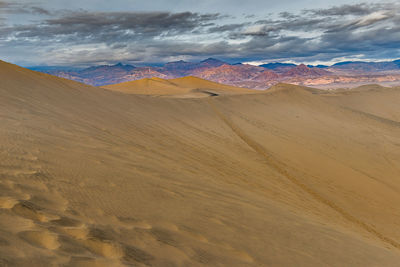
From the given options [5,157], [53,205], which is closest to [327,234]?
[53,205]

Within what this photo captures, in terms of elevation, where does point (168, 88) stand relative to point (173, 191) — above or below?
above

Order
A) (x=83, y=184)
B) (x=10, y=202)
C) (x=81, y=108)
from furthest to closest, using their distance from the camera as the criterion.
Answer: (x=81, y=108)
(x=83, y=184)
(x=10, y=202)

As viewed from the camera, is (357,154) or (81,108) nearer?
(81,108)

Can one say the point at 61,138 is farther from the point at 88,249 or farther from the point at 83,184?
the point at 88,249

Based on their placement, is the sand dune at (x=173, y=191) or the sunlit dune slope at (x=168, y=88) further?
the sunlit dune slope at (x=168, y=88)

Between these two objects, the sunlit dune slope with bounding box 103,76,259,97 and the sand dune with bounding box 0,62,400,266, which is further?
the sunlit dune slope with bounding box 103,76,259,97

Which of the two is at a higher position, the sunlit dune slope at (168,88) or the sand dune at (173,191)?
the sunlit dune slope at (168,88)

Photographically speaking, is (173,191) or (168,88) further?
(168,88)

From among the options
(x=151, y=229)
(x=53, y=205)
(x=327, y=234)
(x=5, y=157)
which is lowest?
(x=327, y=234)
